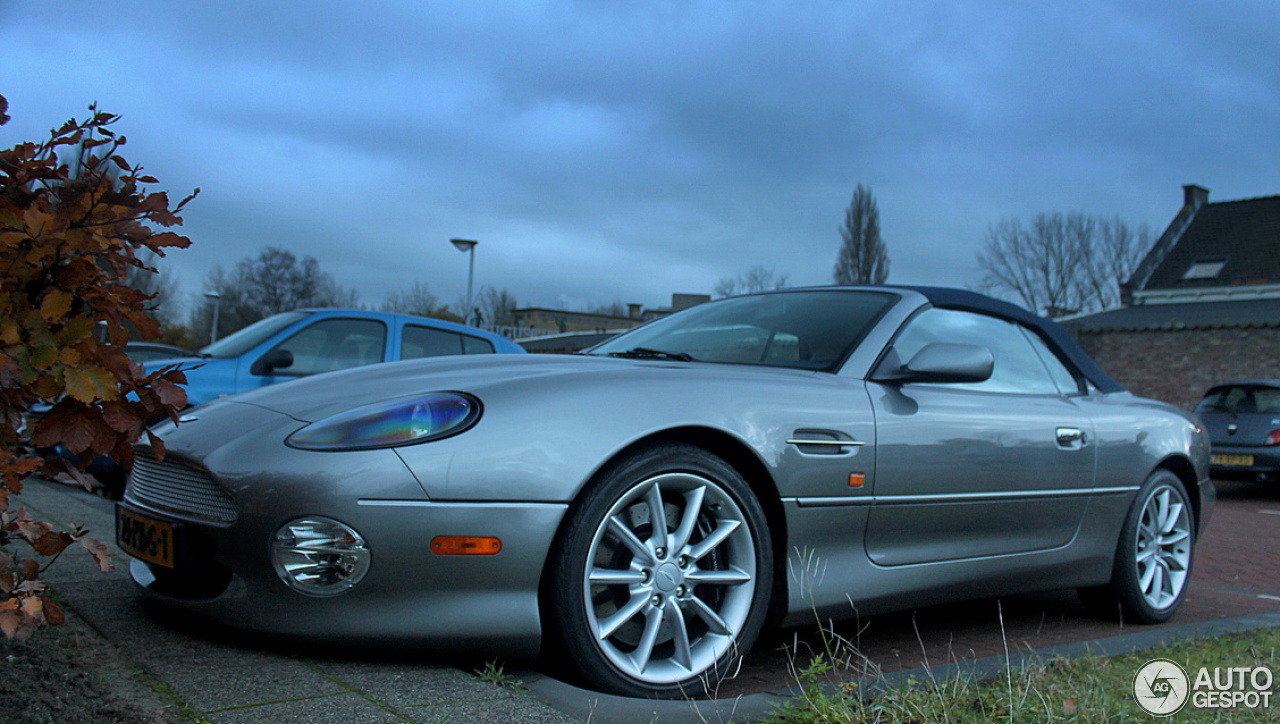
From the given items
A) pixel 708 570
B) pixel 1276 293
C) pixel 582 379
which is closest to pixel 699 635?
pixel 708 570

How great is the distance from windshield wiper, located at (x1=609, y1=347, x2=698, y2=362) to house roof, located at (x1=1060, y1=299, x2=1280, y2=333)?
54.1 ft

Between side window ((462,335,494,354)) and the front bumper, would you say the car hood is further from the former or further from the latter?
side window ((462,335,494,354))

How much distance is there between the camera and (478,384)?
8.07 feet

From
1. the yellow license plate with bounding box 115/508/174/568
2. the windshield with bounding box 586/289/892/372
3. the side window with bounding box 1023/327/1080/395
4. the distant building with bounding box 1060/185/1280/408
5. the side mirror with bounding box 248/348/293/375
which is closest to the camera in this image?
the yellow license plate with bounding box 115/508/174/568

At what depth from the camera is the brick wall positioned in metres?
16.2

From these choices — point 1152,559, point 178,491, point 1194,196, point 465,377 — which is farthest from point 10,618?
point 1194,196

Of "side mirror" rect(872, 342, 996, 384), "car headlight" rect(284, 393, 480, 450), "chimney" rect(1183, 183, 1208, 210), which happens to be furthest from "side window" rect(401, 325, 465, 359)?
"chimney" rect(1183, 183, 1208, 210)

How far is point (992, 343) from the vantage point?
12.5ft

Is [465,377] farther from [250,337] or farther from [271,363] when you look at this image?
[250,337]

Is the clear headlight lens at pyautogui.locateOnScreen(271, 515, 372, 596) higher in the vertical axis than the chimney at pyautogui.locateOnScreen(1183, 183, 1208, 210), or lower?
lower

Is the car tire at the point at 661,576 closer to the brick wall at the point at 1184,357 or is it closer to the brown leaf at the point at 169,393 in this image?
the brown leaf at the point at 169,393

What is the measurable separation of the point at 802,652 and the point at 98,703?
2.04m

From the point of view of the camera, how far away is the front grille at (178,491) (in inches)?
90.4

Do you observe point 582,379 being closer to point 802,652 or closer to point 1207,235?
point 802,652
